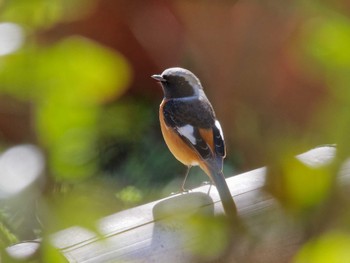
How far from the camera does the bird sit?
262 cm

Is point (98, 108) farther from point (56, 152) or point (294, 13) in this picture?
point (294, 13)

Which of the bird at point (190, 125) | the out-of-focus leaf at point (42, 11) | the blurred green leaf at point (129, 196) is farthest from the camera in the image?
the bird at point (190, 125)

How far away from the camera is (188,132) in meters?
2.74

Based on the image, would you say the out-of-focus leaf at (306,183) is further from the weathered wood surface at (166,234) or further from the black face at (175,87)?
the black face at (175,87)

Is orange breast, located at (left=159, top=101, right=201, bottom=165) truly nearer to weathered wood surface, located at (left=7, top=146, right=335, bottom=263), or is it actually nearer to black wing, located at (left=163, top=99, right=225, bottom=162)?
black wing, located at (left=163, top=99, right=225, bottom=162)

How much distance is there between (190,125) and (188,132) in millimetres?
48

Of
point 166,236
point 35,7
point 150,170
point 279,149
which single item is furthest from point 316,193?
point 150,170

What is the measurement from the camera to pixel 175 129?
2.79m

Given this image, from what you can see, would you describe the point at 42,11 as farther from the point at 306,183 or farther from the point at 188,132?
the point at 188,132

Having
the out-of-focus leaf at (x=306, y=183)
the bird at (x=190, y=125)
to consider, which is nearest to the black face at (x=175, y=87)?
the bird at (x=190, y=125)

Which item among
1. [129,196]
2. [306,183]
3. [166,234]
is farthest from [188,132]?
[306,183]

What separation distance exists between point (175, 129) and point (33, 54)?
2.31m

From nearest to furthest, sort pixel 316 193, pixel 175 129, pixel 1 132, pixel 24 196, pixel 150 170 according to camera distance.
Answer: pixel 24 196 < pixel 316 193 < pixel 1 132 < pixel 175 129 < pixel 150 170

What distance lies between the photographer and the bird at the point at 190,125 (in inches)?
103
